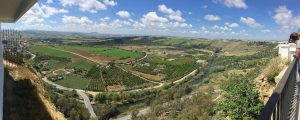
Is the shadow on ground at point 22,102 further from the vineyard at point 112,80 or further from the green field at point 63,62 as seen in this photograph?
the green field at point 63,62

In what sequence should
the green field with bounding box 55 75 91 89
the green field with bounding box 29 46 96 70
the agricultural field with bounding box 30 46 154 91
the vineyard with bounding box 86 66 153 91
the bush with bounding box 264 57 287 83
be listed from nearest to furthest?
the bush with bounding box 264 57 287 83 < the green field with bounding box 55 75 91 89 < the agricultural field with bounding box 30 46 154 91 < the vineyard with bounding box 86 66 153 91 < the green field with bounding box 29 46 96 70

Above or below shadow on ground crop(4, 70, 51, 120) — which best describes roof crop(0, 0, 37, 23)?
above

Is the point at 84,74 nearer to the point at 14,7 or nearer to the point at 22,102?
the point at 22,102

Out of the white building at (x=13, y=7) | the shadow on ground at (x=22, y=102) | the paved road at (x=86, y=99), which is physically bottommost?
the paved road at (x=86, y=99)

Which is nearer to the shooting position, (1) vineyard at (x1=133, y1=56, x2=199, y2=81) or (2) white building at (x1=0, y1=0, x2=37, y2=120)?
(2) white building at (x1=0, y1=0, x2=37, y2=120)

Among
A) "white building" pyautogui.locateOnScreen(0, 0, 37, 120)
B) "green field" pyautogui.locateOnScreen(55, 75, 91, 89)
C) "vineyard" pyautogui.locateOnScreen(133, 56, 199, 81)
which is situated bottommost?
"green field" pyautogui.locateOnScreen(55, 75, 91, 89)

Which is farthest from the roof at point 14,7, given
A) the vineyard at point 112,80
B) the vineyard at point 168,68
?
the vineyard at point 168,68

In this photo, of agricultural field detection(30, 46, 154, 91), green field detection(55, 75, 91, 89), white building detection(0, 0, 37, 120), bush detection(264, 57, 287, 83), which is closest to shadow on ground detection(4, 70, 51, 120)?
white building detection(0, 0, 37, 120)

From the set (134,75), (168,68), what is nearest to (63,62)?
(134,75)

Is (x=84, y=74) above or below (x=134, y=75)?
above

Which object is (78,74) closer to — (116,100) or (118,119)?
(116,100)

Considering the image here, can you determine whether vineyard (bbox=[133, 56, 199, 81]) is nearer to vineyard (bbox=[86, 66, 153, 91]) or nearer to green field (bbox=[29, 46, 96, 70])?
vineyard (bbox=[86, 66, 153, 91])

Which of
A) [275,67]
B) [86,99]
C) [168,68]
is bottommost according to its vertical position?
[86,99]
